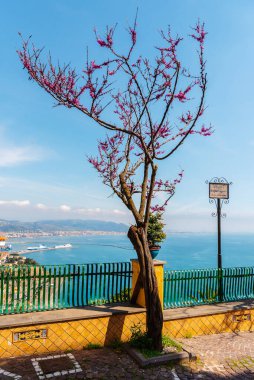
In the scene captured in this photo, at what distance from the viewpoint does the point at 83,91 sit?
7.30m

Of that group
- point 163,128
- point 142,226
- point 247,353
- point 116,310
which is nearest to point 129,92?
point 163,128

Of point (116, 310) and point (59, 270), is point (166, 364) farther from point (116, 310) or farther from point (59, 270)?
point (59, 270)

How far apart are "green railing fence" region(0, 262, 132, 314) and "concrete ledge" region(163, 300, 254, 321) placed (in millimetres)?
1501

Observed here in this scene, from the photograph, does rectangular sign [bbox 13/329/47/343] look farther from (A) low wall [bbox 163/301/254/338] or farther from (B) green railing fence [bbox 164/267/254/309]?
(B) green railing fence [bbox 164/267/254/309]

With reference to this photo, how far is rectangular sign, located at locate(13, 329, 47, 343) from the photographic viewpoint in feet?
23.4

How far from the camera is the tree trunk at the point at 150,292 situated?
745cm

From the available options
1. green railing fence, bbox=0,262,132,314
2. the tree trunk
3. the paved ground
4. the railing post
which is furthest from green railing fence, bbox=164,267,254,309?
the tree trunk

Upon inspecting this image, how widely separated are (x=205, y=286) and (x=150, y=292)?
139 inches

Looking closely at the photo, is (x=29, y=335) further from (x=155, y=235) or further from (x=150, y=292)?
(x=155, y=235)

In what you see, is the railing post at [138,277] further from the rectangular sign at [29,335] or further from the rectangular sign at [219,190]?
the rectangular sign at [219,190]

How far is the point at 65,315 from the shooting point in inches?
309

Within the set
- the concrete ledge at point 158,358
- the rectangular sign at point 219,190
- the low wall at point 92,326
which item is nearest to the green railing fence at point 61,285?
the low wall at point 92,326

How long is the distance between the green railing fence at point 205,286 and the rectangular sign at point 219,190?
297 cm

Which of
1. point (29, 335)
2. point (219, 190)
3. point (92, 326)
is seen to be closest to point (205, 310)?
point (92, 326)
